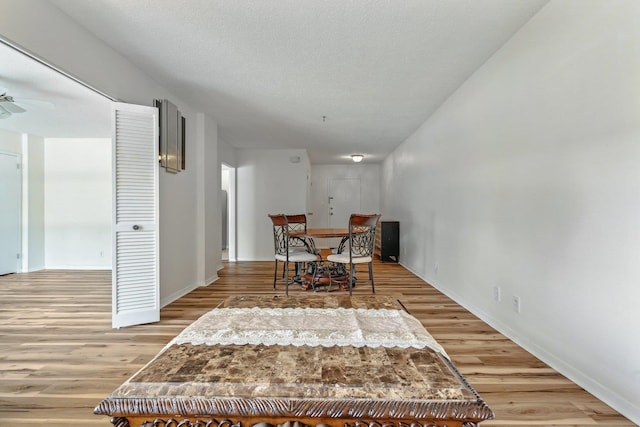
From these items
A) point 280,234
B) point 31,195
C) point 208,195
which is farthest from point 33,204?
point 280,234

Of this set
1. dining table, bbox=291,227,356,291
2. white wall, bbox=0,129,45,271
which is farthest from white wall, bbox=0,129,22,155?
dining table, bbox=291,227,356,291

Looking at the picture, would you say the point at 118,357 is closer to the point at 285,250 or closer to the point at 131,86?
the point at 285,250

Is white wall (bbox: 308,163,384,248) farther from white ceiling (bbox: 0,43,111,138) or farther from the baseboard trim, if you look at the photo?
the baseboard trim

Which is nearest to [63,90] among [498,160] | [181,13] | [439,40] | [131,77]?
[131,77]

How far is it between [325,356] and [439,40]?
2539 millimetres

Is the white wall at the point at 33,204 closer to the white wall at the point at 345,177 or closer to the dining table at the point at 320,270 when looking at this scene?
the dining table at the point at 320,270

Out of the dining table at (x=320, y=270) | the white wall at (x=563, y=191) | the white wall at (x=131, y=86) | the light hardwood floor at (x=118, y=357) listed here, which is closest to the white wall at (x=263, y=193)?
the white wall at (x=131, y=86)

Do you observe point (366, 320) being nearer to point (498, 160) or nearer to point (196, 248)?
point (498, 160)

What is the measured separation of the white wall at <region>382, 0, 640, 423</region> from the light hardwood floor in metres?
0.20

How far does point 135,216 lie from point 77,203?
Result: 410cm

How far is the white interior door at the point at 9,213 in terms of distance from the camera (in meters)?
4.96

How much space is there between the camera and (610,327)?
1587mm

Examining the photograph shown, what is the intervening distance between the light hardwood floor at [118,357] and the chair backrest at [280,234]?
573 mm

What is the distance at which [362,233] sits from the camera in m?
3.64
